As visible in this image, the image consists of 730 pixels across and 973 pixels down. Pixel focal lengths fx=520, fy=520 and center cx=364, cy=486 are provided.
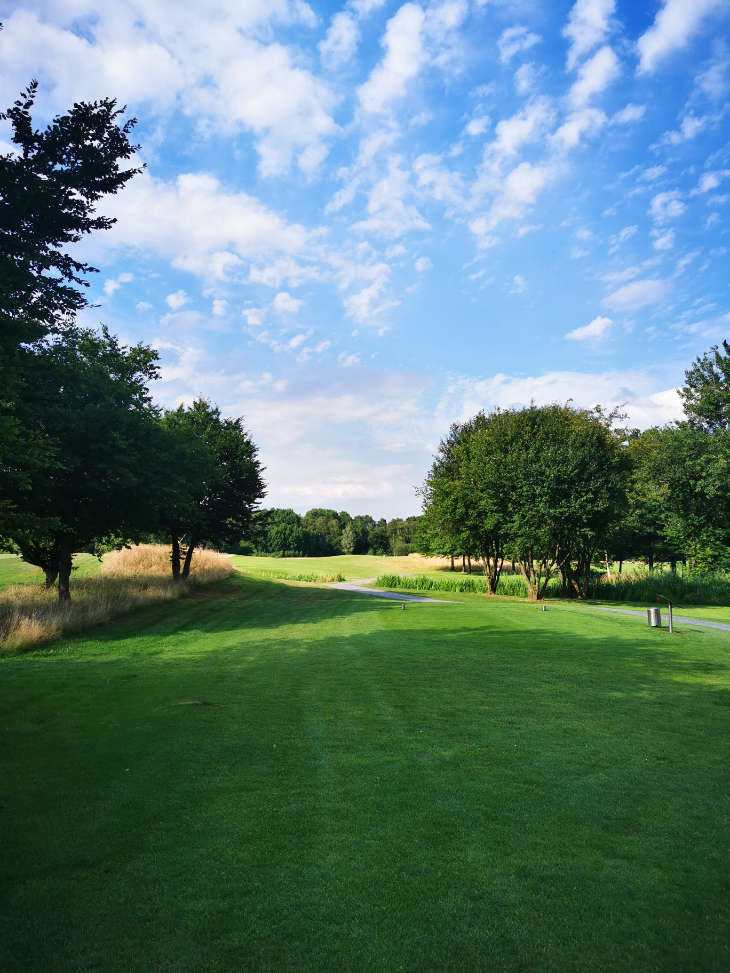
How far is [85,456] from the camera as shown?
58.5 ft

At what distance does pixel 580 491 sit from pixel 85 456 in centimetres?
2316

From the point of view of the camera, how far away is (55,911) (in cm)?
302

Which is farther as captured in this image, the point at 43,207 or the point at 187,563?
the point at 187,563

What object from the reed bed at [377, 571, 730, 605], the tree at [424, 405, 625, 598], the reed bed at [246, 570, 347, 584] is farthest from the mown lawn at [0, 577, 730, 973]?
the reed bed at [246, 570, 347, 584]

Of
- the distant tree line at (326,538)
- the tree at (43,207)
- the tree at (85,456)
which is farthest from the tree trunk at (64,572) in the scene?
the distant tree line at (326,538)

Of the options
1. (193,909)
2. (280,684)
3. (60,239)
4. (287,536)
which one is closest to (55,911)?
(193,909)

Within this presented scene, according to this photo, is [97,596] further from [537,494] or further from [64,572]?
[537,494]

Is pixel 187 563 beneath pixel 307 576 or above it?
above

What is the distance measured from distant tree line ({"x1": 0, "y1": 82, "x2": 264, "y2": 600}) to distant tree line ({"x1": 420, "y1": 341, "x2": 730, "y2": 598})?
1397cm

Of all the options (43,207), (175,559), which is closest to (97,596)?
(175,559)

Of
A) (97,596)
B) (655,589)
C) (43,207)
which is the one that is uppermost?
(43,207)

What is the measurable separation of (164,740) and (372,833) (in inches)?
119

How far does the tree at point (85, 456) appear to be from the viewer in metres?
17.0

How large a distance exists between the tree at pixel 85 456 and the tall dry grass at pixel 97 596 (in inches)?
56.1
